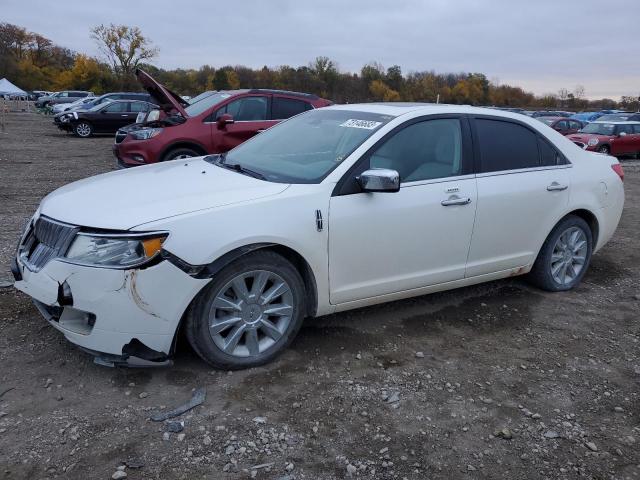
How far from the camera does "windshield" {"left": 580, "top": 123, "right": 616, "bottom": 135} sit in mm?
18812

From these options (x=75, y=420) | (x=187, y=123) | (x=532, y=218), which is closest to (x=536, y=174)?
(x=532, y=218)

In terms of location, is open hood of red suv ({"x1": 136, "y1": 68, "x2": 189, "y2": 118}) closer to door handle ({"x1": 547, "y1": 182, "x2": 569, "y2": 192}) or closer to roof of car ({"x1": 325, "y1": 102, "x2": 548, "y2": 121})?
roof of car ({"x1": 325, "y1": 102, "x2": 548, "y2": 121})

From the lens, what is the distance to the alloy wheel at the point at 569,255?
4.87 metres

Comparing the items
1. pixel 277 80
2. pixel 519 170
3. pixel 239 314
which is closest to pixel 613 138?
pixel 519 170

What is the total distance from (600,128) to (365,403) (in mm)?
19256

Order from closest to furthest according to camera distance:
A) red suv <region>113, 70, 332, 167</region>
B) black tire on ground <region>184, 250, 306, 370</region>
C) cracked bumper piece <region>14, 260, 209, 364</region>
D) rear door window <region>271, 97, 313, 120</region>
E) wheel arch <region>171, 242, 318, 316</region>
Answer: cracked bumper piece <region>14, 260, 209, 364</region> < wheel arch <region>171, 242, 318, 316</region> < black tire on ground <region>184, 250, 306, 370</region> < red suv <region>113, 70, 332, 167</region> < rear door window <region>271, 97, 313, 120</region>

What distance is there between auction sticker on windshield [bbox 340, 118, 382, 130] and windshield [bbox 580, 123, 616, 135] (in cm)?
1771

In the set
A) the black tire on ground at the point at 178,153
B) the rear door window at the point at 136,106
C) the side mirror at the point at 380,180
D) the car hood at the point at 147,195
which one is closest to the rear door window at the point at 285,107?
the black tire on ground at the point at 178,153

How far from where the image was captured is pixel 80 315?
123 inches

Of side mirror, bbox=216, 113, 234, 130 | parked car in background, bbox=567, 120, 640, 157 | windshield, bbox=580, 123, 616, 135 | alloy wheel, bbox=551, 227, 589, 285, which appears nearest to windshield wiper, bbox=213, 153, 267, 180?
alloy wheel, bbox=551, 227, 589, 285

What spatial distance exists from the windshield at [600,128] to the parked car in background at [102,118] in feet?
52.4

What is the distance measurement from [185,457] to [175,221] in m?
1.23

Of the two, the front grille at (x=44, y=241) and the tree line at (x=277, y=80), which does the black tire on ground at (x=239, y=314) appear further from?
the tree line at (x=277, y=80)

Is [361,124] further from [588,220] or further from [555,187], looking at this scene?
[588,220]
